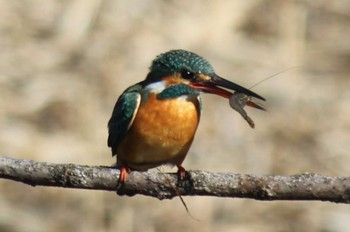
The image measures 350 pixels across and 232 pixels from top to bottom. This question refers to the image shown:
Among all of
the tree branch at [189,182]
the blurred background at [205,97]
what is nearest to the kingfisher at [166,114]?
the tree branch at [189,182]

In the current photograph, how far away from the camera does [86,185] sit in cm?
319

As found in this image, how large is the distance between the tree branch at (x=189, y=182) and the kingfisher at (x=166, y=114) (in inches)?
18.5

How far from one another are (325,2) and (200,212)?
9.17ft

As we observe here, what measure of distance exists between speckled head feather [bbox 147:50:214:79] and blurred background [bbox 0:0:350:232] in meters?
→ 3.13

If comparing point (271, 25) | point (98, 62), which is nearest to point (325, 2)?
point (271, 25)

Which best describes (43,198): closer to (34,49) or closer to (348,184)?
(34,49)

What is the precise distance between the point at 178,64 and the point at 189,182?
730 millimetres

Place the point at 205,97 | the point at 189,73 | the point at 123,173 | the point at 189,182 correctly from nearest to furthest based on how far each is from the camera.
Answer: the point at 189,182
the point at 123,173
the point at 189,73
the point at 205,97

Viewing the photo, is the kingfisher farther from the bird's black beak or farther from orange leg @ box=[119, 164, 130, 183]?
orange leg @ box=[119, 164, 130, 183]

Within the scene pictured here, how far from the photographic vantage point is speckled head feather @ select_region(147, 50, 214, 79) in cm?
376

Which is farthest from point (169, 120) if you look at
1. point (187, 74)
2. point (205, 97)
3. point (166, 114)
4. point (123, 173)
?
point (205, 97)

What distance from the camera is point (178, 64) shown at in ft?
12.5

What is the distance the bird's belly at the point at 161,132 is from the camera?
3.79m

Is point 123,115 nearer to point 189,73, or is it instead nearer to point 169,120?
point 169,120
